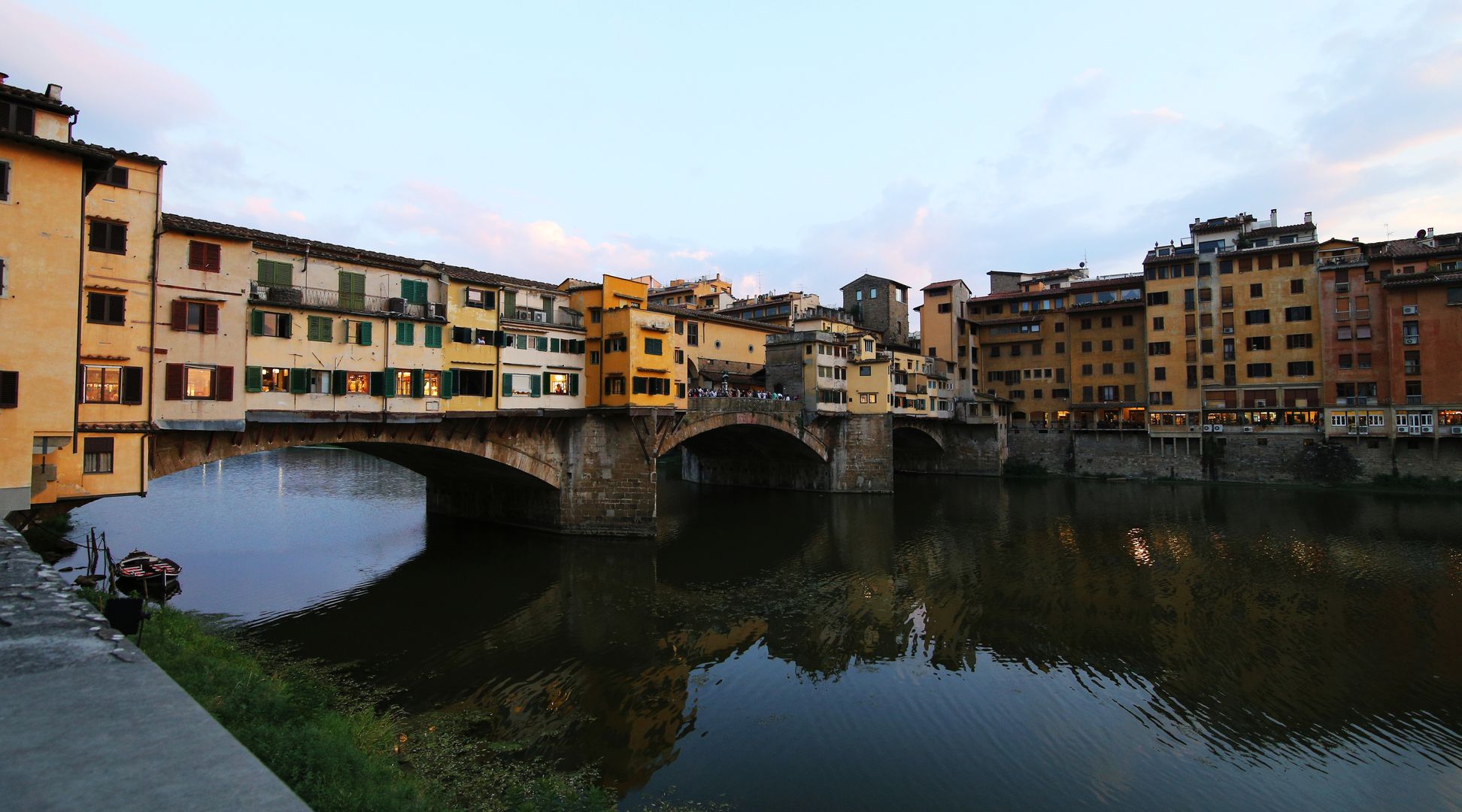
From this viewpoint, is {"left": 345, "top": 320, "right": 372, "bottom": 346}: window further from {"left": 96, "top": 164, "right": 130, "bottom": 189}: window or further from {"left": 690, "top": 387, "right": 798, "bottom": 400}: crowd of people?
{"left": 690, "top": 387, "right": 798, "bottom": 400}: crowd of people

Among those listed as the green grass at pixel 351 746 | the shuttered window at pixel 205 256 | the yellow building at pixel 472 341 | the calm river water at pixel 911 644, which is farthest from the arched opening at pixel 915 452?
the green grass at pixel 351 746

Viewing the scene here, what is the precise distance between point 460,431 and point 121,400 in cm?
1390

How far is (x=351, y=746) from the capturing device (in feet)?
43.0

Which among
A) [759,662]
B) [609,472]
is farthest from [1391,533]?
[609,472]

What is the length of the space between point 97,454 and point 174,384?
11.2ft

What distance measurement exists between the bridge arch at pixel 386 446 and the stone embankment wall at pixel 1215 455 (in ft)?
184

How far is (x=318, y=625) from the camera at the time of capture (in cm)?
2439

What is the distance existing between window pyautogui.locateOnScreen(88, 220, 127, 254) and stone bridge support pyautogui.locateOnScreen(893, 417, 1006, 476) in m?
63.4

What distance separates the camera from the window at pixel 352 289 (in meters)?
30.2

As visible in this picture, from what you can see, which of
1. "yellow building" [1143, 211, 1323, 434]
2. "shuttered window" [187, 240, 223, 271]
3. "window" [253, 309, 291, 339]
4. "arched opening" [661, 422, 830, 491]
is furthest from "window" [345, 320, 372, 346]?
"yellow building" [1143, 211, 1323, 434]

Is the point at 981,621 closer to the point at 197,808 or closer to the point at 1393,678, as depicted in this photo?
the point at 1393,678

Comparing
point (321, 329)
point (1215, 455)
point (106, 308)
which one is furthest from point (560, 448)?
point (1215, 455)

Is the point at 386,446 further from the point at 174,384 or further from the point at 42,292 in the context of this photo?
the point at 42,292

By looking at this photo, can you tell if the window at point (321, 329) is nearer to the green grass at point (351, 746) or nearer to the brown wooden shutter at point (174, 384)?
the brown wooden shutter at point (174, 384)
